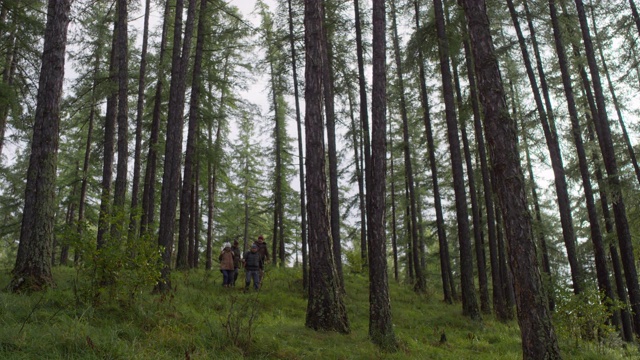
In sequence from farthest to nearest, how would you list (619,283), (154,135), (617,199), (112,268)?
1. (154,135)
2. (619,283)
3. (617,199)
4. (112,268)

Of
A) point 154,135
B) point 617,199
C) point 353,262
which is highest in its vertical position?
point 154,135

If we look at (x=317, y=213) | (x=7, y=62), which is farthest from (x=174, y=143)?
(x=7, y=62)

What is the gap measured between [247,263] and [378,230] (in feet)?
22.6

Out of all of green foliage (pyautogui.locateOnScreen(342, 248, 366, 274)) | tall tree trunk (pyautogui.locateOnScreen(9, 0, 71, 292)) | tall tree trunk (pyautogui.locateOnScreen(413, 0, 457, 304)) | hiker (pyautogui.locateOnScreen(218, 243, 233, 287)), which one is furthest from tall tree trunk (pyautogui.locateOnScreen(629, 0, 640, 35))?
green foliage (pyautogui.locateOnScreen(342, 248, 366, 274))

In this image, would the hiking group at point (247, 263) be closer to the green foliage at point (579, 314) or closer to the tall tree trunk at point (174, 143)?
the tall tree trunk at point (174, 143)

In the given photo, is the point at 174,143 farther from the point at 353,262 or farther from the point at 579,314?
the point at 353,262

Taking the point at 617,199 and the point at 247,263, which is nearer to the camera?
the point at 617,199

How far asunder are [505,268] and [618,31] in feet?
31.6

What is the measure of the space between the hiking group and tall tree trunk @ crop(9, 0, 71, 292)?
6492 mm

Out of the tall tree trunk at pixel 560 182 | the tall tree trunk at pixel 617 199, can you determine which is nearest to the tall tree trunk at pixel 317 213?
the tall tree trunk at pixel 560 182

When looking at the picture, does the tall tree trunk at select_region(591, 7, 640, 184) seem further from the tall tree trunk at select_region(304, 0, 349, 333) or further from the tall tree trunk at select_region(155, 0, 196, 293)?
the tall tree trunk at select_region(155, 0, 196, 293)

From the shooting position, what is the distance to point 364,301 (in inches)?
604

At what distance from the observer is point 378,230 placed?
8.05 m

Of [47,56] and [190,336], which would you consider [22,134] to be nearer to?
[47,56]
